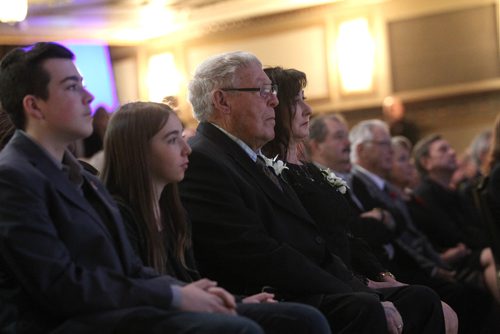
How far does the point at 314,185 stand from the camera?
3666 mm

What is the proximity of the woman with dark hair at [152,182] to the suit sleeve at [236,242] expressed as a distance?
0.60 ft

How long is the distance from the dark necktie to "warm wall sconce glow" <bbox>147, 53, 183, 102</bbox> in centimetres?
735

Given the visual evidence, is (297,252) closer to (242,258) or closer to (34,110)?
(242,258)

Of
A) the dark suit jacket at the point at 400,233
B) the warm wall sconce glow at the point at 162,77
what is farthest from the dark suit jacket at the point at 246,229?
the warm wall sconce glow at the point at 162,77

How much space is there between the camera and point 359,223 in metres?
4.62

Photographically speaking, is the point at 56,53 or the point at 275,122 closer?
the point at 56,53

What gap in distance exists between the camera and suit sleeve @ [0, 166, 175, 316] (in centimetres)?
215

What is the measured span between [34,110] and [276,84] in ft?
5.09

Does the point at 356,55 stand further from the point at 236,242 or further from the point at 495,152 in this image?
the point at 236,242

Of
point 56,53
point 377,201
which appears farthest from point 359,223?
point 56,53

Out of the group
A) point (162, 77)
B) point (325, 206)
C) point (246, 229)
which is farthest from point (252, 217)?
point (162, 77)

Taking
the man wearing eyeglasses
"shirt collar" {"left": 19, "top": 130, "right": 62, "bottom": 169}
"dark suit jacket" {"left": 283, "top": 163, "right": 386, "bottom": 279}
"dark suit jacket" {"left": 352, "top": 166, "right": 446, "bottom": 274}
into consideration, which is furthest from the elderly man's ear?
"dark suit jacket" {"left": 352, "top": 166, "right": 446, "bottom": 274}

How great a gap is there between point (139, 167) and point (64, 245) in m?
0.55

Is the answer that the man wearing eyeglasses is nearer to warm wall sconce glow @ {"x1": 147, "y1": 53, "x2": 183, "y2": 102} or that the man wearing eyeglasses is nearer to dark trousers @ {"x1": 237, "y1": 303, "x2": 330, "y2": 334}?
dark trousers @ {"x1": 237, "y1": 303, "x2": 330, "y2": 334}
